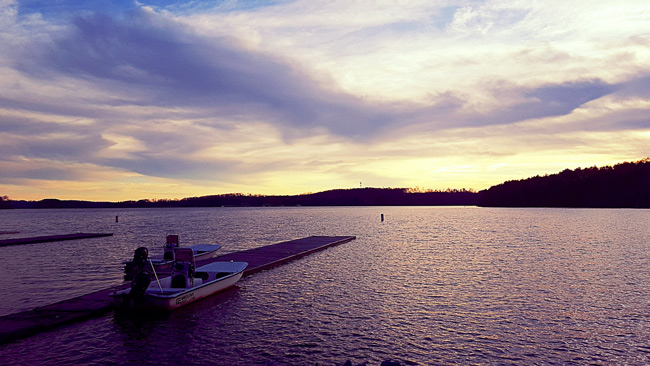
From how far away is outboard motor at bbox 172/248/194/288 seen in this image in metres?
20.7

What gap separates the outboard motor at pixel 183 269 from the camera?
67.8 ft

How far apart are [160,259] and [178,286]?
13.7 m

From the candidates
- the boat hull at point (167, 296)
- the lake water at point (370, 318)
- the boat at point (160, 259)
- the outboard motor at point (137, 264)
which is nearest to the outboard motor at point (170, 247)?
the boat at point (160, 259)

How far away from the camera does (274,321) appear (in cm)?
1833

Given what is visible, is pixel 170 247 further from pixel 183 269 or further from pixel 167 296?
pixel 167 296

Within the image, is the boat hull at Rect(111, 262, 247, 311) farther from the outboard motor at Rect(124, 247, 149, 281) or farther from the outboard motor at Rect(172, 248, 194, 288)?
the outboard motor at Rect(124, 247, 149, 281)

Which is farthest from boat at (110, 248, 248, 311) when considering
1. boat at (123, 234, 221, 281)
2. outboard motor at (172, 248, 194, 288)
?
boat at (123, 234, 221, 281)

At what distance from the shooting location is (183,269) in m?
21.0

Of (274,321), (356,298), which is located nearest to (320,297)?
(356,298)

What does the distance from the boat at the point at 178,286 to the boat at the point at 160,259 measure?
84 centimetres

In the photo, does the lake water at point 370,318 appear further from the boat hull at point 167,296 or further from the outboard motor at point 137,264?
the outboard motor at point 137,264

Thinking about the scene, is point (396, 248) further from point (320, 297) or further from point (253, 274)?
point (320, 297)

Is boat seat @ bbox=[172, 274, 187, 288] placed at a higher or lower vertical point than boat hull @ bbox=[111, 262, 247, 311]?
higher

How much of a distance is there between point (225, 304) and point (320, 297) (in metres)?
4.96
